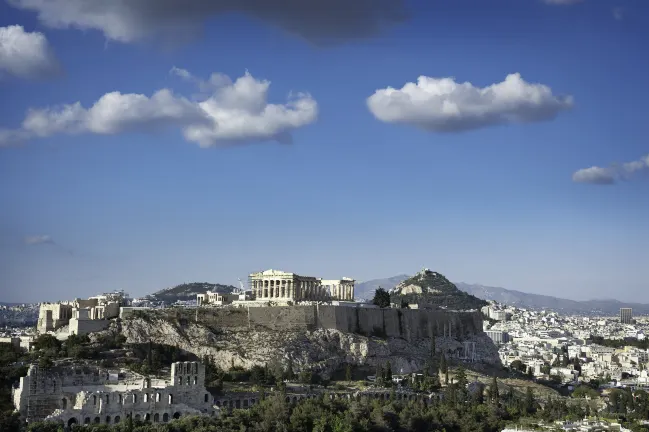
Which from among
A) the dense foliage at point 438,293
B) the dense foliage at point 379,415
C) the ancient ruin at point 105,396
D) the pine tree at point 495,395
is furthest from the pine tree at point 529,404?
the dense foliage at point 438,293

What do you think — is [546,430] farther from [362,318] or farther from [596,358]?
[596,358]

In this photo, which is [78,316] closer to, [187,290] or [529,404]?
[529,404]

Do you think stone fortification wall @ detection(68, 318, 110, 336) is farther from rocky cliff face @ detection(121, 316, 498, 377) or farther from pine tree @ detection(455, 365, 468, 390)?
pine tree @ detection(455, 365, 468, 390)

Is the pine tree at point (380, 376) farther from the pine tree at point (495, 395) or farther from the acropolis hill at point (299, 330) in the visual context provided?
the pine tree at point (495, 395)

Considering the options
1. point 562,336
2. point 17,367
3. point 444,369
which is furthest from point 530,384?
point 562,336

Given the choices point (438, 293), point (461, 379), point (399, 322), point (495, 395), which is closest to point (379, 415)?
point (495, 395)
